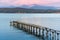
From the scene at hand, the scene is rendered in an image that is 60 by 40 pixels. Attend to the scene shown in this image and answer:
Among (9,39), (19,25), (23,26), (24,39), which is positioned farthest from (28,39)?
(19,25)

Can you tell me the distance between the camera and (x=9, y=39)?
25422 millimetres

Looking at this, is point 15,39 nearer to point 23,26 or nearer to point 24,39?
point 24,39

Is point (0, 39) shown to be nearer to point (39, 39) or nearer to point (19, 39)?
point (19, 39)

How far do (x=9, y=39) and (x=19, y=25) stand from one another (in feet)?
56.9

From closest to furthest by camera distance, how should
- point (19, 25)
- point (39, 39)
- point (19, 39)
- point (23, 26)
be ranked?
point (39, 39)
point (19, 39)
point (23, 26)
point (19, 25)

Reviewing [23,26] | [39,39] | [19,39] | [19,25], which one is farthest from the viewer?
[19,25]

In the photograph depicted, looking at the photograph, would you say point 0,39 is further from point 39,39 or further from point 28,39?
point 39,39

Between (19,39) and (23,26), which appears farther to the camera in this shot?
(23,26)

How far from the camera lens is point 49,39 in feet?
80.9

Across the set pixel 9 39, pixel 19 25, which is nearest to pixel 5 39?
pixel 9 39

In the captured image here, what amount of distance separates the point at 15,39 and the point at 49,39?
4774 mm

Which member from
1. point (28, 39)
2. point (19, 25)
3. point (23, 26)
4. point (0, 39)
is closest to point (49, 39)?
point (28, 39)

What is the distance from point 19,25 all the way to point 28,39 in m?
17.8

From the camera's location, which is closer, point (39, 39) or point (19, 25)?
point (39, 39)
